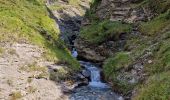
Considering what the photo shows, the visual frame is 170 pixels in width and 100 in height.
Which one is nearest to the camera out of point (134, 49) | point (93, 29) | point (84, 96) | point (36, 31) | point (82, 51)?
point (84, 96)

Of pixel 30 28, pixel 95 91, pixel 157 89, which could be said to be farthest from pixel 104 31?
pixel 157 89

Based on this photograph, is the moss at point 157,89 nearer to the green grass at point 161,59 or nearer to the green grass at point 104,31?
the green grass at point 161,59

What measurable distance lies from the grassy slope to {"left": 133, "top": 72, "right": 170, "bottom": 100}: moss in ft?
64.3

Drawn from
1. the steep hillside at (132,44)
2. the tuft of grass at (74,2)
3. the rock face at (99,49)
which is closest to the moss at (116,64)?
the steep hillside at (132,44)

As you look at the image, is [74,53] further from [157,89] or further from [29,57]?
[157,89]

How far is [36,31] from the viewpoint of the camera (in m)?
65.4

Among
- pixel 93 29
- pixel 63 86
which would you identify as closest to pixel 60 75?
pixel 63 86

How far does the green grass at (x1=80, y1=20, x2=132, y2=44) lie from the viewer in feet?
235

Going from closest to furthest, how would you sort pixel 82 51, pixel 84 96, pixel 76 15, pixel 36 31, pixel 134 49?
pixel 84 96 → pixel 134 49 → pixel 36 31 → pixel 82 51 → pixel 76 15

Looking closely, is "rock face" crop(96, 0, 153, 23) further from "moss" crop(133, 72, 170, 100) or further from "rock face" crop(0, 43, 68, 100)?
"moss" crop(133, 72, 170, 100)

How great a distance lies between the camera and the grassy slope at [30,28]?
59.6 meters

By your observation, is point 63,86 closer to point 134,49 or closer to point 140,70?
point 140,70

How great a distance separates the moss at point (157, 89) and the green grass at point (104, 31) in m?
29.5

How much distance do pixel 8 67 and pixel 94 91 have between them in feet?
39.0
